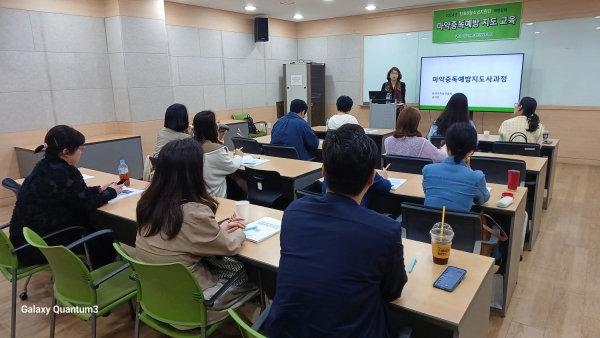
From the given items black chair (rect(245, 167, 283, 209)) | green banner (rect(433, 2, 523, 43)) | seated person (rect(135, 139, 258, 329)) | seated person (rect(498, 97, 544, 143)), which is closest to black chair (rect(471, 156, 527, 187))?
seated person (rect(498, 97, 544, 143))

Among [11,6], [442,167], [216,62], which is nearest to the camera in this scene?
[442,167]

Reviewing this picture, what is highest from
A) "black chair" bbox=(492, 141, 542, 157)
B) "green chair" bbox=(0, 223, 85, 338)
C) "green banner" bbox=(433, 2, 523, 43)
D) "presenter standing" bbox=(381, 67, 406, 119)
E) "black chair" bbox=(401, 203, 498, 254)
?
"green banner" bbox=(433, 2, 523, 43)

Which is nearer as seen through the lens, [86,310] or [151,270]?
[151,270]

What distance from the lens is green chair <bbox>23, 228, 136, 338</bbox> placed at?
A: 70.4 inches

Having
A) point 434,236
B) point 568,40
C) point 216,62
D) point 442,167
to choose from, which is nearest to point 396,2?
point 568,40

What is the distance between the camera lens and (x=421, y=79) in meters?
7.62

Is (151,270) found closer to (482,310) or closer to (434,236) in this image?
(434,236)

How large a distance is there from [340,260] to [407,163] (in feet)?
7.98

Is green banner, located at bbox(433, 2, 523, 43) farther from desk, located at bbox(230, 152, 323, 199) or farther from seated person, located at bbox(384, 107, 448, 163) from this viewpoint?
desk, located at bbox(230, 152, 323, 199)

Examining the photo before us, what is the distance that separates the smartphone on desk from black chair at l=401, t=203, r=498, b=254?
54 cm

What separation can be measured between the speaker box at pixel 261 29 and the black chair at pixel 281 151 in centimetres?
429

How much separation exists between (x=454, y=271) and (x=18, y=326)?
2.66 metres

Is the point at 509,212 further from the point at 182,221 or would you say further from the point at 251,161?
the point at 251,161

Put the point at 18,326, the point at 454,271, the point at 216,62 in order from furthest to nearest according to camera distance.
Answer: the point at 216,62, the point at 18,326, the point at 454,271
